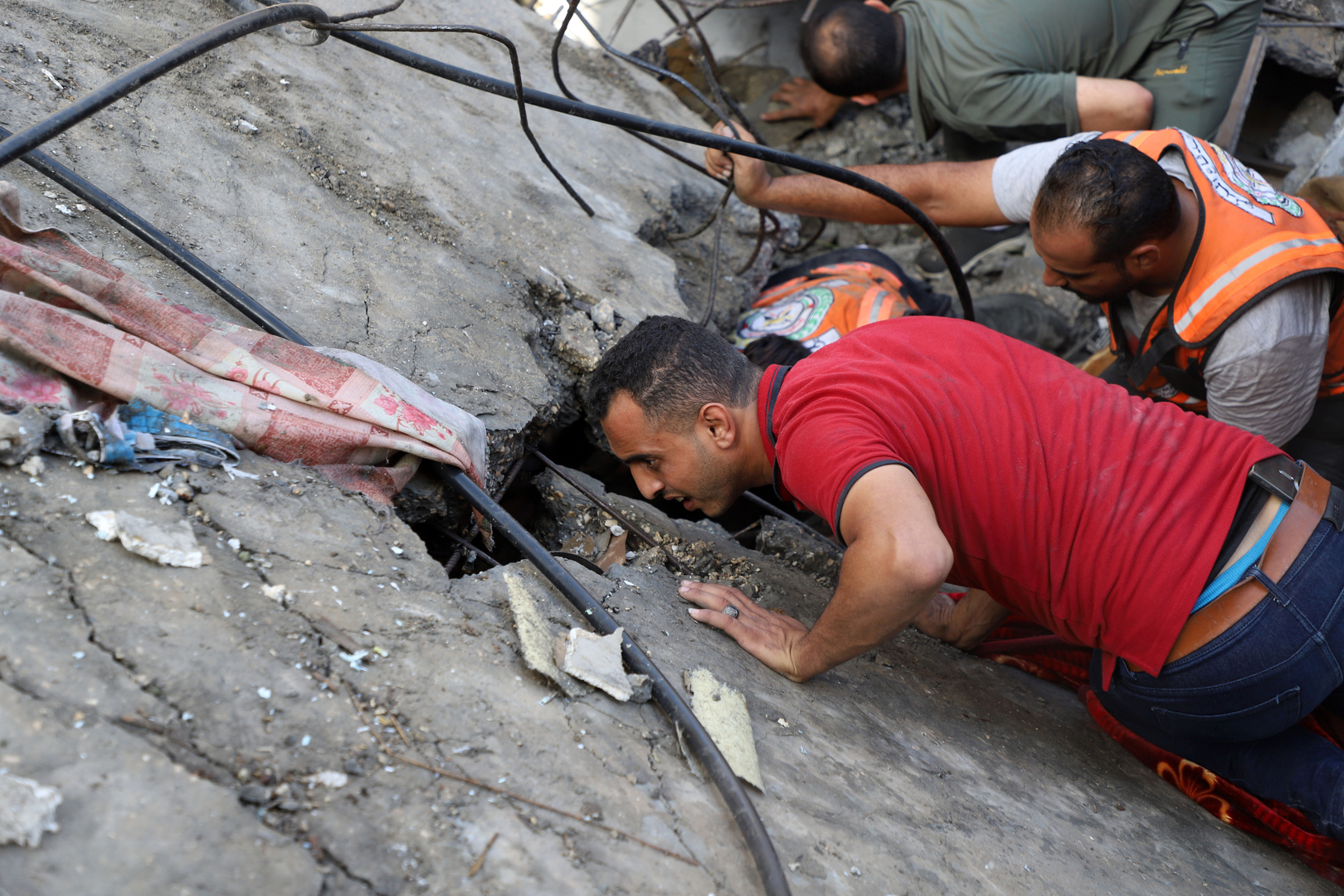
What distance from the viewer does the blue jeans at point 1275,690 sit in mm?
1636

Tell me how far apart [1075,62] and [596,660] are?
3.86 meters

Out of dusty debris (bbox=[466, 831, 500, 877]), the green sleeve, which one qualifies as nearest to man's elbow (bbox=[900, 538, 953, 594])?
dusty debris (bbox=[466, 831, 500, 877])

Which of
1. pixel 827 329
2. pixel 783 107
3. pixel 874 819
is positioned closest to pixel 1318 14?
pixel 783 107

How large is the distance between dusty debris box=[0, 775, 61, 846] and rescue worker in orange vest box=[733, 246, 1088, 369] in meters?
2.41

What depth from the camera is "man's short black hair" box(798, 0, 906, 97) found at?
4.31 m

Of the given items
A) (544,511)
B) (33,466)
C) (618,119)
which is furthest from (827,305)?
(33,466)

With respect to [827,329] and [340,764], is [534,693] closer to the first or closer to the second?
[340,764]

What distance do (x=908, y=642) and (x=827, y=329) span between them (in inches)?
55.3

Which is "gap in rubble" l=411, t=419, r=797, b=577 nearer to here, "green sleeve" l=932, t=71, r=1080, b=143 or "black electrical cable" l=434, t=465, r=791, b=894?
"black electrical cable" l=434, t=465, r=791, b=894

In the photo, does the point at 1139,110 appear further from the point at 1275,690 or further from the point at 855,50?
the point at 1275,690

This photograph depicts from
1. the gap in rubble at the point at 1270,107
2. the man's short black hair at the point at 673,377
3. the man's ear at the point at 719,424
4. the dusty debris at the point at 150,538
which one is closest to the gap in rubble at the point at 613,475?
the man's short black hair at the point at 673,377

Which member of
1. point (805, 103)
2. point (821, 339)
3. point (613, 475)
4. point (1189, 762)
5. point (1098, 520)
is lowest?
point (613, 475)

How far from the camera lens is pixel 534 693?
4.78ft

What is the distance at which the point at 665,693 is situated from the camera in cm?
153
